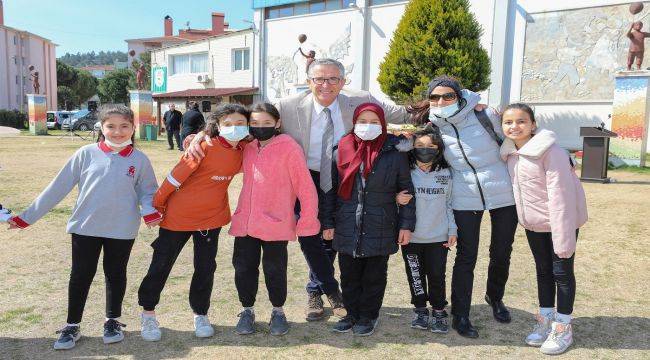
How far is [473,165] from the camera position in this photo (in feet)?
11.3

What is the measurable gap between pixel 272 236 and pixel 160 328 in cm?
103

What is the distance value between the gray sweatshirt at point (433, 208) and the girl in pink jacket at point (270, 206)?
2.30ft

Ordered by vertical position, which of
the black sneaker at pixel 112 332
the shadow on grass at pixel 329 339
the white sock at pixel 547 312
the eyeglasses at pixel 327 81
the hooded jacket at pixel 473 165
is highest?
the eyeglasses at pixel 327 81

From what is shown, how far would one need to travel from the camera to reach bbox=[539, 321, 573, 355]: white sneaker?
10.5 ft

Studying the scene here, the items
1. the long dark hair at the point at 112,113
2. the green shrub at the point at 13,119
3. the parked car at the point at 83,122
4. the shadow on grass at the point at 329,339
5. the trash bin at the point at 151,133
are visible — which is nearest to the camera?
the shadow on grass at the point at 329,339

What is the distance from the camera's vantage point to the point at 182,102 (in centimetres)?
3347

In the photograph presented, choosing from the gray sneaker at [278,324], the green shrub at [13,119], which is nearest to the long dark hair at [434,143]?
the gray sneaker at [278,324]

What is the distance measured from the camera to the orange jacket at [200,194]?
3357 mm

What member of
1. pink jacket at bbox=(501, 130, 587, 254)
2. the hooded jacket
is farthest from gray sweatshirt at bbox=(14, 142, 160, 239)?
pink jacket at bbox=(501, 130, 587, 254)

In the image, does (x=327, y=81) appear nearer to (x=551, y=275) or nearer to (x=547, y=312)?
(x=551, y=275)

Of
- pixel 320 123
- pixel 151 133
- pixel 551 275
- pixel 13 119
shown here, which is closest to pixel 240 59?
pixel 151 133

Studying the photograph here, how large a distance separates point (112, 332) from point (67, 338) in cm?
26

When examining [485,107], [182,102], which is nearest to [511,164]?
[485,107]

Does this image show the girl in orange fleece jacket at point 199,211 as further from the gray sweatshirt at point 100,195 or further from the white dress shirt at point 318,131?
the white dress shirt at point 318,131
